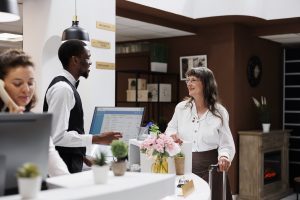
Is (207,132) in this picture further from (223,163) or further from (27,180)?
(27,180)

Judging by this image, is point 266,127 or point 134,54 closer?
point 266,127

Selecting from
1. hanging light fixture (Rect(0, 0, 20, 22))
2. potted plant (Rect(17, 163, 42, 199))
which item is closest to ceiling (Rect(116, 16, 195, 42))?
hanging light fixture (Rect(0, 0, 20, 22))

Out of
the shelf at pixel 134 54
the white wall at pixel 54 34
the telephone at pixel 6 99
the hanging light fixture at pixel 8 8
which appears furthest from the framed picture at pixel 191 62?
the telephone at pixel 6 99

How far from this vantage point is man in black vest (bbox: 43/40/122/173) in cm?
301

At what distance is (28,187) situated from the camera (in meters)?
1.54

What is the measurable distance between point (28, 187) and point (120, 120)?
211 cm

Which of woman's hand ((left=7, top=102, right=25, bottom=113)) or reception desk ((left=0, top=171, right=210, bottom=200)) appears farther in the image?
woman's hand ((left=7, top=102, right=25, bottom=113))

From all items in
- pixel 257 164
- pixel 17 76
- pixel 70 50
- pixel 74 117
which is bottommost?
pixel 257 164

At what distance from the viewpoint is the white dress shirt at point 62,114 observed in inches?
119

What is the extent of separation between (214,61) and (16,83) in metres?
5.58

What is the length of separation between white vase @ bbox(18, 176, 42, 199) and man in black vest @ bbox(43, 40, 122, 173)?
134cm

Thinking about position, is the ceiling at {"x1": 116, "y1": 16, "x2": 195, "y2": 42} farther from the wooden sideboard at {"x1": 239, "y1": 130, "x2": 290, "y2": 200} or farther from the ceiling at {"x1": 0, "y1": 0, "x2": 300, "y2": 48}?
the wooden sideboard at {"x1": 239, "y1": 130, "x2": 290, "y2": 200}

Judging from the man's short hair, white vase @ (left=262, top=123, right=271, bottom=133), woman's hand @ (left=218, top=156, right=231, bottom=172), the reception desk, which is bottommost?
woman's hand @ (left=218, top=156, right=231, bottom=172)

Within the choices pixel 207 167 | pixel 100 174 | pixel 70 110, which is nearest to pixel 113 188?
pixel 100 174
